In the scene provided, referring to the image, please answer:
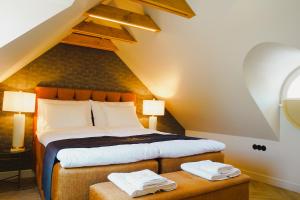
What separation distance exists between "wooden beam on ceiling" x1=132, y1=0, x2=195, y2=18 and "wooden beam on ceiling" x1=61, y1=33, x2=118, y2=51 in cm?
184

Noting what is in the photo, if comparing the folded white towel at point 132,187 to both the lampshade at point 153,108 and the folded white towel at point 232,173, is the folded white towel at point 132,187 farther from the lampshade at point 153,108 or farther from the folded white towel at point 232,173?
the lampshade at point 153,108

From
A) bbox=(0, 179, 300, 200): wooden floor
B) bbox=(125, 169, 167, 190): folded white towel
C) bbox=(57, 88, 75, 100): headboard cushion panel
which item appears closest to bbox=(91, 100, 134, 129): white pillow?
bbox=(57, 88, 75, 100): headboard cushion panel

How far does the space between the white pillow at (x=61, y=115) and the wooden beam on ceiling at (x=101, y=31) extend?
1147 millimetres

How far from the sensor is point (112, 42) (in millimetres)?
4195

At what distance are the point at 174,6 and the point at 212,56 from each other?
2.98ft

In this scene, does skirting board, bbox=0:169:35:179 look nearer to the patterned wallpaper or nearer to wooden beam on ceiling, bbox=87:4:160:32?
the patterned wallpaper

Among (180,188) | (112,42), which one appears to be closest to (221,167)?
(180,188)

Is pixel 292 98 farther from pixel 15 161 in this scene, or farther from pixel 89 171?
pixel 15 161

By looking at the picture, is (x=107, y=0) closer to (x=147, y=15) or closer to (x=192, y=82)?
(x=147, y=15)

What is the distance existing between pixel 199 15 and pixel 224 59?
67cm

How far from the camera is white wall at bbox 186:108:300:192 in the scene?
10.1ft

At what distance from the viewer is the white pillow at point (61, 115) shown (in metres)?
3.20

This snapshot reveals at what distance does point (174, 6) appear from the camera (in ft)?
7.95

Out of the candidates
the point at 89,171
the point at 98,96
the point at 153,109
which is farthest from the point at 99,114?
the point at 89,171
